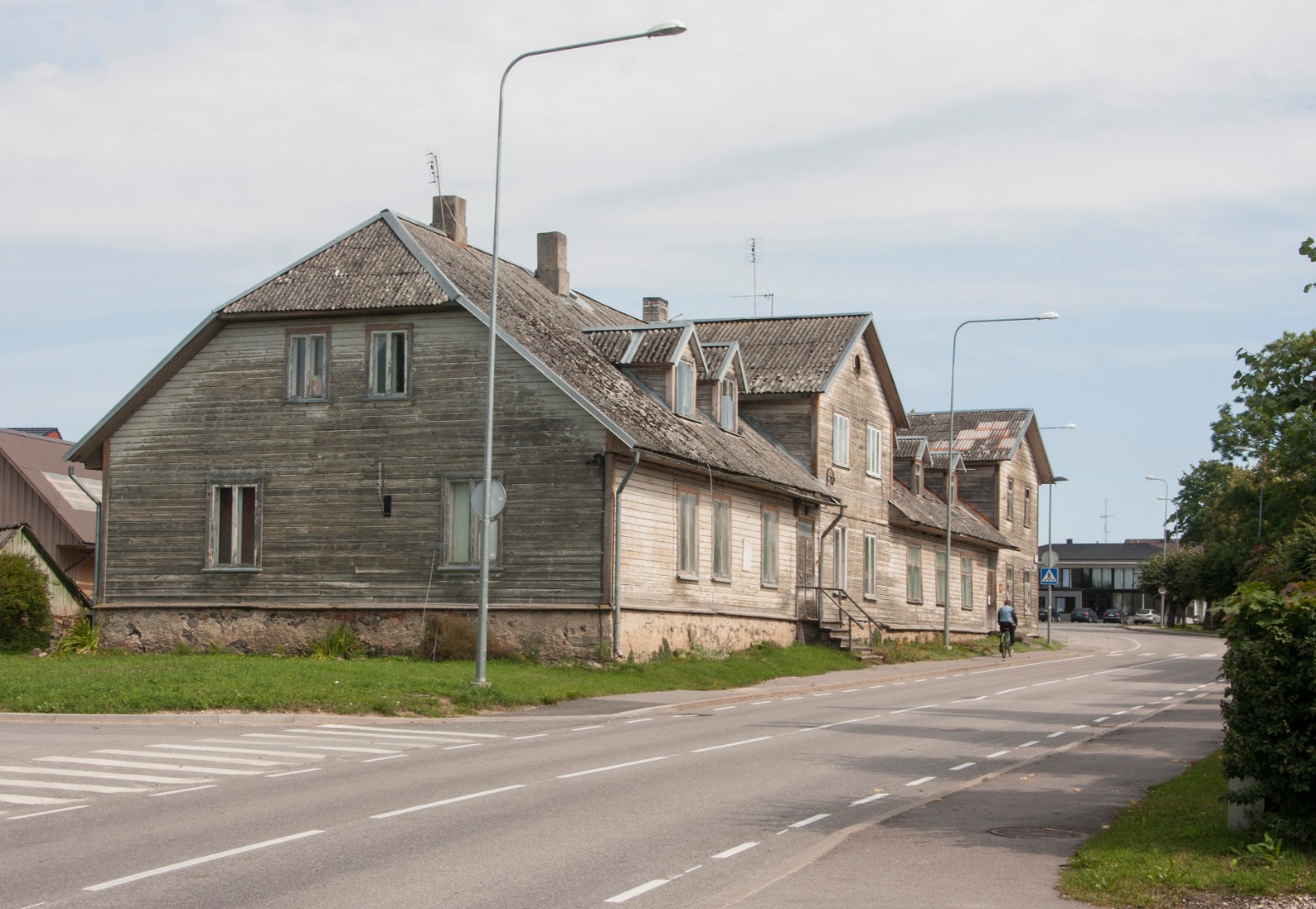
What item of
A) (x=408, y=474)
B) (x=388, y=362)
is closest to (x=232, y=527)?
(x=408, y=474)

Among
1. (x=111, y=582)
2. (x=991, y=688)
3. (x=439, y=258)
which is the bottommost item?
(x=991, y=688)

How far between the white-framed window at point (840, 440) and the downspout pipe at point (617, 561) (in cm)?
1383

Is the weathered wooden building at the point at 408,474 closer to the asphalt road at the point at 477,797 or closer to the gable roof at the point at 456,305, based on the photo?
the gable roof at the point at 456,305

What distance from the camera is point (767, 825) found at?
11609 millimetres

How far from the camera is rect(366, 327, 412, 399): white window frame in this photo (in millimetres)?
30031

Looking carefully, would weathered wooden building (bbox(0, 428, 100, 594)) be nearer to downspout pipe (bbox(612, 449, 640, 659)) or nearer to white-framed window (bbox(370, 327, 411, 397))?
white-framed window (bbox(370, 327, 411, 397))

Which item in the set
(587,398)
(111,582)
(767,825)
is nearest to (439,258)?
(587,398)

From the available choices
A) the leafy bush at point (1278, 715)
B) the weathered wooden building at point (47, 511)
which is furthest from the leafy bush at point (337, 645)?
the leafy bush at point (1278, 715)

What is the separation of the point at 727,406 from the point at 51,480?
1997 centimetres

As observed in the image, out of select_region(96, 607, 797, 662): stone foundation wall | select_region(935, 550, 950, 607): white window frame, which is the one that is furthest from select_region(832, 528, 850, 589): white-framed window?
select_region(935, 550, 950, 607): white window frame

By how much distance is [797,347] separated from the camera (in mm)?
42562

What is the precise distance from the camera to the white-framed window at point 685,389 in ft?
111

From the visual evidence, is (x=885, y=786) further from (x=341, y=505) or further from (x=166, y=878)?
(x=341, y=505)

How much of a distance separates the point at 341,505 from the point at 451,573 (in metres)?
2.91
